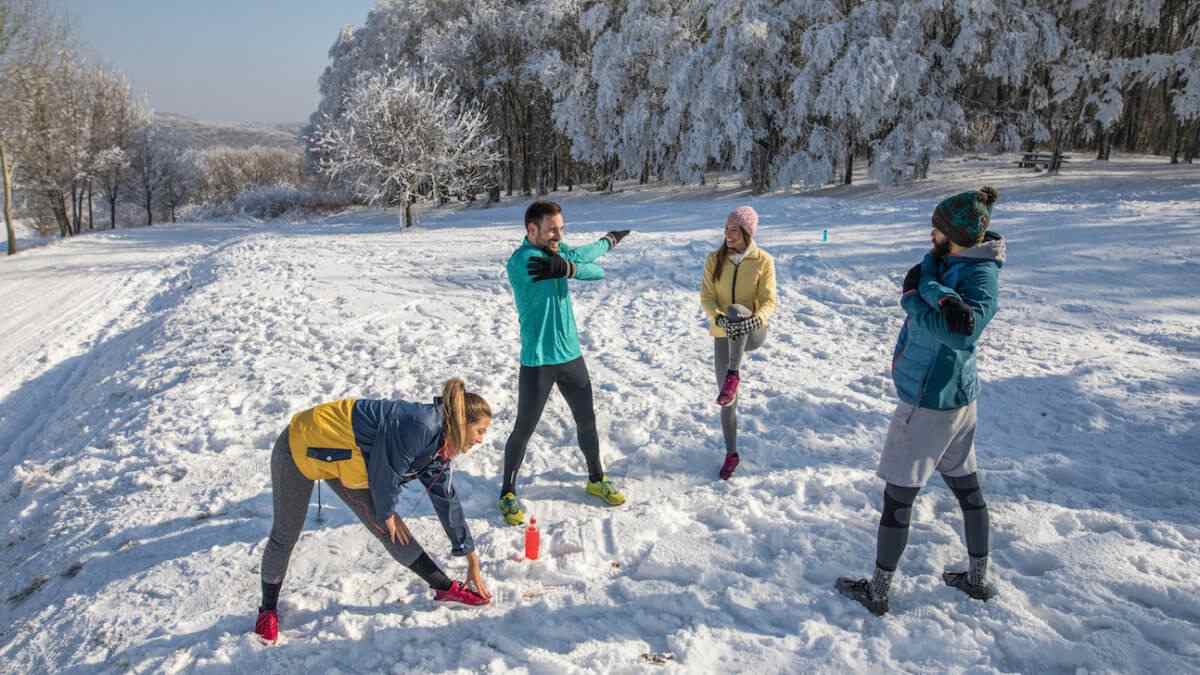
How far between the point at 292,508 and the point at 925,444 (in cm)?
319

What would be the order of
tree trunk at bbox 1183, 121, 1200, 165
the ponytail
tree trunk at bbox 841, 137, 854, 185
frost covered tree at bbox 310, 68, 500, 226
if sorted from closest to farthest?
the ponytail → tree trunk at bbox 1183, 121, 1200, 165 → tree trunk at bbox 841, 137, 854, 185 → frost covered tree at bbox 310, 68, 500, 226

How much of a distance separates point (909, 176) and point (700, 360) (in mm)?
20254

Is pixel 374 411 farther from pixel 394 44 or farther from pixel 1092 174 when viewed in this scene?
pixel 394 44

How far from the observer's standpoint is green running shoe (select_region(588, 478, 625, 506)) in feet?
15.9

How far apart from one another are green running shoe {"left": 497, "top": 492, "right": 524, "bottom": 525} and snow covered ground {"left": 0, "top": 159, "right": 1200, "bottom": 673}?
0.31ft

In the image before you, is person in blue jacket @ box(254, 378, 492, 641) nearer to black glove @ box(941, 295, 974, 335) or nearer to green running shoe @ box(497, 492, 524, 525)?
green running shoe @ box(497, 492, 524, 525)

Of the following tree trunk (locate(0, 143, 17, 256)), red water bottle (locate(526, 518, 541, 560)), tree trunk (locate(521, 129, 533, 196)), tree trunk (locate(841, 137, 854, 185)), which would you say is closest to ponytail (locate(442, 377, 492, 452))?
red water bottle (locate(526, 518, 541, 560))

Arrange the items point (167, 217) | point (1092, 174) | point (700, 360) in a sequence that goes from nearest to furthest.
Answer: point (700, 360) < point (1092, 174) < point (167, 217)

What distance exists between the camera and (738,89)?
25.4 metres

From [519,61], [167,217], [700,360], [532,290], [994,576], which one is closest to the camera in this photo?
[994,576]

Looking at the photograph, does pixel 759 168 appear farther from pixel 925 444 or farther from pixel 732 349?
pixel 925 444

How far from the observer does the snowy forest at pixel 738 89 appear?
892 inches

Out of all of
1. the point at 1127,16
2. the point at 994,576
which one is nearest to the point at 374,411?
the point at 994,576

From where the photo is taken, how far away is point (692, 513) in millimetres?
4656
